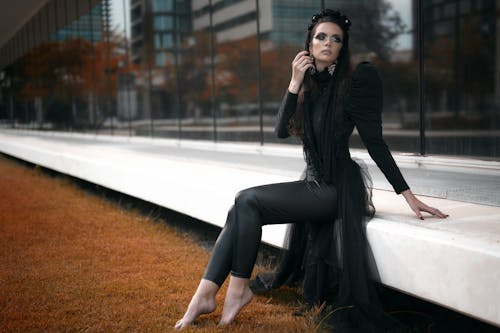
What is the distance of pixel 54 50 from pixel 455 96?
13106 mm

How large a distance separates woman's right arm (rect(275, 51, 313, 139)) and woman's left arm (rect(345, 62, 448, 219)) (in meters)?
0.27

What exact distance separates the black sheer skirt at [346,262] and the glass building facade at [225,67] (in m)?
1.70

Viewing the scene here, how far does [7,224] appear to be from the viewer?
6242 mm

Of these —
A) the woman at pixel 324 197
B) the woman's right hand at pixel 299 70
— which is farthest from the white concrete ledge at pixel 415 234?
the woman's right hand at pixel 299 70

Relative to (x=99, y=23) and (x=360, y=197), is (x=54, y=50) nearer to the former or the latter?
(x=99, y=23)

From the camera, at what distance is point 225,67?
10250mm

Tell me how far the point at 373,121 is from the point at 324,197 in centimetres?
44

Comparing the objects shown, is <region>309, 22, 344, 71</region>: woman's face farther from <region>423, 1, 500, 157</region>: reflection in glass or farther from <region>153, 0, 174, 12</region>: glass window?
<region>423, 1, 500, 157</region>: reflection in glass

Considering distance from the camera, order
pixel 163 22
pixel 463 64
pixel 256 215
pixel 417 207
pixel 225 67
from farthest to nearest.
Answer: pixel 463 64 < pixel 163 22 < pixel 225 67 < pixel 256 215 < pixel 417 207

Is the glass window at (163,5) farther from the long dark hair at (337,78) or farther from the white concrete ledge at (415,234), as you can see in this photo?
the long dark hair at (337,78)

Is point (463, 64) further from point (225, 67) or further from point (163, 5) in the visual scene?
point (163, 5)

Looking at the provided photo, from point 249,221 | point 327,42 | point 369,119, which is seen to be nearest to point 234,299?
point 249,221

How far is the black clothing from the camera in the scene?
120 inches

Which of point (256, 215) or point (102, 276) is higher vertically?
point (256, 215)
